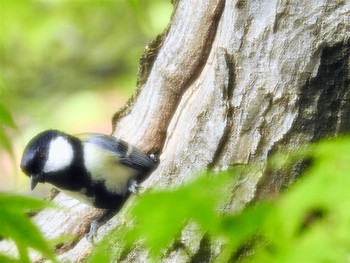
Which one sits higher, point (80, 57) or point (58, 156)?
point (80, 57)

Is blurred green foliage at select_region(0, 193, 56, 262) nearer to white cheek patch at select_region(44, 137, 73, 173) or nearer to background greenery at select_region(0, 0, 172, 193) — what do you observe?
white cheek patch at select_region(44, 137, 73, 173)

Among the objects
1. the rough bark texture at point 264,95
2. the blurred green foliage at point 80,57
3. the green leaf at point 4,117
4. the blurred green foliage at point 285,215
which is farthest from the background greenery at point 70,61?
the blurred green foliage at point 285,215

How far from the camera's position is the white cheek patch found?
2010mm

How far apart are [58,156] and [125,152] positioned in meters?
0.24

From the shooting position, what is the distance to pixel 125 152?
1.88 metres

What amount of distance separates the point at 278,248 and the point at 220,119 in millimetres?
839

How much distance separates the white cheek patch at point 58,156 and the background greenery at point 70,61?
3.13 feet

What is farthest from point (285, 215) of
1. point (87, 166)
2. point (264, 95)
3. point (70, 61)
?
point (70, 61)

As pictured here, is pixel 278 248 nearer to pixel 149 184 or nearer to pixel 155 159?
pixel 149 184

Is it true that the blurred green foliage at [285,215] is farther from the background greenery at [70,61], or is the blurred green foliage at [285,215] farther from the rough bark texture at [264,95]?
the background greenery at [70,61]

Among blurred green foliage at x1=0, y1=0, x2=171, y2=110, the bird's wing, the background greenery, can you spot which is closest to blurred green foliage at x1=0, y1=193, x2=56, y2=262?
the bird's wing

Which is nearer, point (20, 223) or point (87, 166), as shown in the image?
point (20, 223)

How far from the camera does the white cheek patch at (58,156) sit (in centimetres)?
201

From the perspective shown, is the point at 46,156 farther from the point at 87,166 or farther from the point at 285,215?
the point at 285,215
